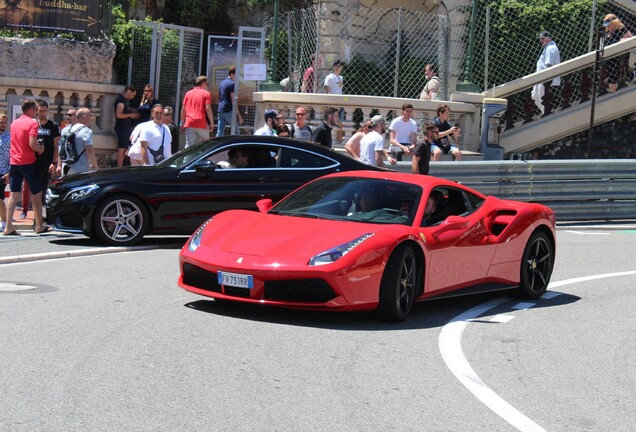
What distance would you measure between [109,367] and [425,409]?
80.9 inches

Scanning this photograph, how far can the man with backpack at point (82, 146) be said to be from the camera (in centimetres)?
1619

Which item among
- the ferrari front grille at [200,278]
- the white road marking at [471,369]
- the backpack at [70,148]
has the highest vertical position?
the backpack at [70,148]

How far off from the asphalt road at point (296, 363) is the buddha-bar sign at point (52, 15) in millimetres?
10473

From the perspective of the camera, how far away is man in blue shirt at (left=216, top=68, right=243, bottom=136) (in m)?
22.4

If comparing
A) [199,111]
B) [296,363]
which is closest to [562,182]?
[199,111]

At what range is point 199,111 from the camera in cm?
2044

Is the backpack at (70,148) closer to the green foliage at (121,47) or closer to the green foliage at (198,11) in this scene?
the green foliage at (121,47)

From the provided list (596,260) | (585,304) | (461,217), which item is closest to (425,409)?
(461,217)

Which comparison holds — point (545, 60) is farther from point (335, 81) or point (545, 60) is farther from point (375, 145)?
point (375, 145)

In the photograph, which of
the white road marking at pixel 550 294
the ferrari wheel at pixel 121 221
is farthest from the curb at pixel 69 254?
the white road marking at pixel 550 294

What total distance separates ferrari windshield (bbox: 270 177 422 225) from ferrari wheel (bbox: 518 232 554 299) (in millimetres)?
1538

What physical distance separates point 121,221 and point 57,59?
26.7ft

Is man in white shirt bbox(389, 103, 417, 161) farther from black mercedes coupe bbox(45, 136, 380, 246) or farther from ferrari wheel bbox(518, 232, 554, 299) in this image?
ferrari wheel bbox(518, 232, 554, 299)

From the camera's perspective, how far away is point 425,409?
679 centimetres
